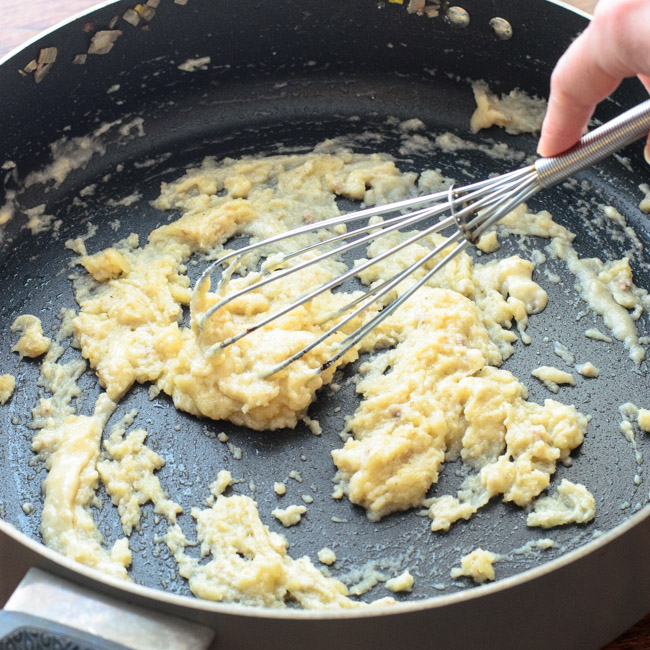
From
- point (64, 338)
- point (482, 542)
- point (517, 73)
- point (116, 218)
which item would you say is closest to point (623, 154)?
point (517, 73)

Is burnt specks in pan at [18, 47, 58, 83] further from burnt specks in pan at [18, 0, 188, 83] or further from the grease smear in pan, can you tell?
the grease smear in pan

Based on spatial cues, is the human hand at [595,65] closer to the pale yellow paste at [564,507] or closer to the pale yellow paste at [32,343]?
the pale yellow paste at [564,507]

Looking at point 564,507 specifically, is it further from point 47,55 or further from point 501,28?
point 47,55

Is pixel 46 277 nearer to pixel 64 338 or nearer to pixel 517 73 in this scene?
pixel 64 338

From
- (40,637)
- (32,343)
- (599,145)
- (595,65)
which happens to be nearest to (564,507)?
(599,145)

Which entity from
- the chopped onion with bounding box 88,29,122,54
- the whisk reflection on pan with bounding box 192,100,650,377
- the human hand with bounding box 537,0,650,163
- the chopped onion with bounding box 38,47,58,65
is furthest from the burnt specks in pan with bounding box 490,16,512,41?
the chopped onion with bounding box 38,47,58,65
